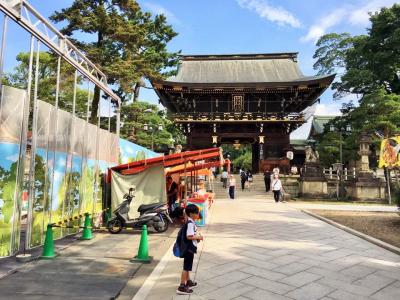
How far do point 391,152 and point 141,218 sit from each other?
14.1m

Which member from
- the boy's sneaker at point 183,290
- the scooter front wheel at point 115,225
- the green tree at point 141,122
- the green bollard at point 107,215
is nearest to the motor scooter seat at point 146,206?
the scooter front wheel at point 115,225

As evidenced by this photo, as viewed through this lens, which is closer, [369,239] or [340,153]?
[369,239]

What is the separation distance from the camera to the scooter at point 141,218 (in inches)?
378

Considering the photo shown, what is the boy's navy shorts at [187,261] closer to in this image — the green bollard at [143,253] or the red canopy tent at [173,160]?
the green bollard at [143,253]

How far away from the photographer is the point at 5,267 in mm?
5980

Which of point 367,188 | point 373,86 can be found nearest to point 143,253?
point 367,188

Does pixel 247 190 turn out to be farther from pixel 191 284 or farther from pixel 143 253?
pixel 191 284

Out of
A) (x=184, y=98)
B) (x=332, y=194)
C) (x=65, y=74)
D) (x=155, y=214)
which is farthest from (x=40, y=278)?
(x=184, y=98)

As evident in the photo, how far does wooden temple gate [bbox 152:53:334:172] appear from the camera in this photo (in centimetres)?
3036

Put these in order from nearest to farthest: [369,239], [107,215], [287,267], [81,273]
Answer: [81,273] < [287,267] < [369,239] < [107,215]

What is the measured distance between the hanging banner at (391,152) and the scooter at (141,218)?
1309 cm

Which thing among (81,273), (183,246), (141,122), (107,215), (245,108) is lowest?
(81,273)

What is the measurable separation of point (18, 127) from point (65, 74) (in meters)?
14.3

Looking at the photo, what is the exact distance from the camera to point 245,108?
105ft
